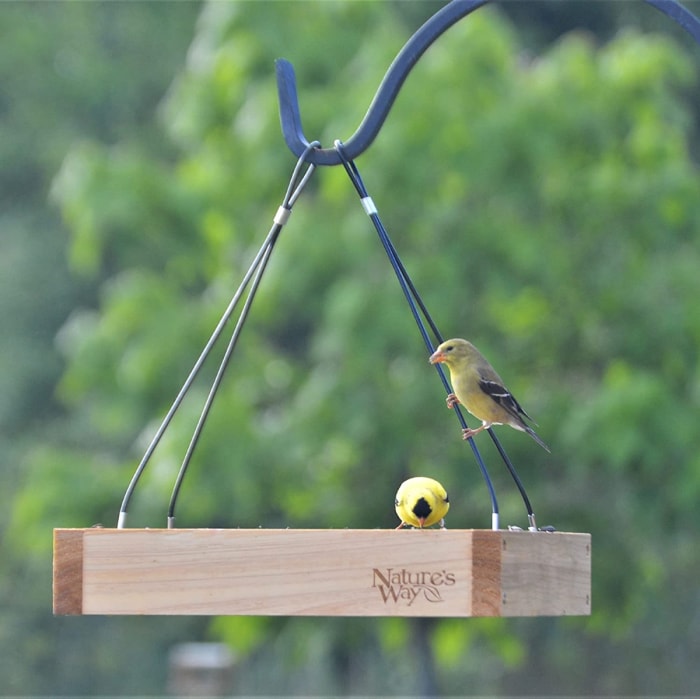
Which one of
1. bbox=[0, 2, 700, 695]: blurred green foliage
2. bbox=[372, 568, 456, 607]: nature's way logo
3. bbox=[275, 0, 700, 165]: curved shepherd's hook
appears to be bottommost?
bbox=[372, 568, 456, 607]: nature's way logo

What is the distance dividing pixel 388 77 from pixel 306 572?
1388 mm

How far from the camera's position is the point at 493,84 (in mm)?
8859

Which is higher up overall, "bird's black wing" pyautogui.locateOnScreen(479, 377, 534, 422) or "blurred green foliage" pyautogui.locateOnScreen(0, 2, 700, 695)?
"blurred green foliage" pyautogui.locateOnScreen(0, 2, 700, 695)

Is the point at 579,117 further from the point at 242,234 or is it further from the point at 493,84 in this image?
the point at 242,234

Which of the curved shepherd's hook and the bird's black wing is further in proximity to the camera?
A: the bird's black wing

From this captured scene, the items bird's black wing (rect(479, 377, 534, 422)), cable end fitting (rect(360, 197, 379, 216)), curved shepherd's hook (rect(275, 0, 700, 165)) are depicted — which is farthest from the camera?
bird's black wing (rect(479, 377, 534, 422))

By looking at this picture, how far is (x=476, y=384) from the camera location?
13.0 ft

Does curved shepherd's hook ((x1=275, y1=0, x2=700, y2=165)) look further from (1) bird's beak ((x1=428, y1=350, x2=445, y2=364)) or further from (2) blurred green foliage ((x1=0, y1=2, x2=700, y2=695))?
(2) blurred green foliage ((x1=0, y1=2, x2=700, y2=695))

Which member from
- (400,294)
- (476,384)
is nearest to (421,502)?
(476,384)

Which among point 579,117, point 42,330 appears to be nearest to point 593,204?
point 579,117

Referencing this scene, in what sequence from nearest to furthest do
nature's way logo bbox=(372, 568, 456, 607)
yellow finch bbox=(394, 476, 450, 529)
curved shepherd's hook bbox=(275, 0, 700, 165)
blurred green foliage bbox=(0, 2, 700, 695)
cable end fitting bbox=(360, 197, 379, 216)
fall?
nature's way logo bbox=(372, 568, 456, 607) < yellow finch bbox=(394, 476, 450, 529) < cable end fitting bbox=(360, 197, 379, 216) < curved shepherd's hook bbox=(275, 0, 700, 165) < blurred green foliage bbox=(0, 2, 700, 695)

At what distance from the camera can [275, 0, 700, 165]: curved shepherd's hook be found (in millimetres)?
3637

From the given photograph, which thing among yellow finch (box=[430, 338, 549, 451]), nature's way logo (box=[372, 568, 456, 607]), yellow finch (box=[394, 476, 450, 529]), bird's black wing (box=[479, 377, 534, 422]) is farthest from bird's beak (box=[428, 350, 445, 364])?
nature's way logo (box=[372, 568, 456, 607])

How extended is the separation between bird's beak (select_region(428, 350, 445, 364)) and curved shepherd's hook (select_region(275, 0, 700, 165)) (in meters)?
0.55
